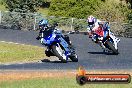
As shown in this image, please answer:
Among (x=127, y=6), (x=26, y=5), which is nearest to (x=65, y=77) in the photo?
(x=127, y=6)

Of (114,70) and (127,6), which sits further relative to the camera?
(127,6)

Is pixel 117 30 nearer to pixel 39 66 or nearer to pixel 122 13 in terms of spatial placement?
pixel 122 13

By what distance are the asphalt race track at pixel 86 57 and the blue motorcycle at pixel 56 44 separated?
35 cm

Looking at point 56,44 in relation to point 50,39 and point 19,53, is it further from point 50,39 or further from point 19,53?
point 19,53

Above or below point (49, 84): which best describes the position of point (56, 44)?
below

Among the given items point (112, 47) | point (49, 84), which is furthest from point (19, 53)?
point (49, 84)

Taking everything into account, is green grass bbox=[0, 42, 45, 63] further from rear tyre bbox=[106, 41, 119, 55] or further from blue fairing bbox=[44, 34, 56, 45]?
rear tyre bbox=[106, 41, 119, 55]

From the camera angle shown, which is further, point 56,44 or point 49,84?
point 56,44

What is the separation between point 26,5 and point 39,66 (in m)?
29.2

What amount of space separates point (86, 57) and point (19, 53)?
3355mm

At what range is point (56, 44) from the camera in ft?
71.8

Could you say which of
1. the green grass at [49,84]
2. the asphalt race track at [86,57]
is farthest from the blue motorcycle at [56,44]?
the green grass at [49,84]

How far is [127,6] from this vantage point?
45469 mm

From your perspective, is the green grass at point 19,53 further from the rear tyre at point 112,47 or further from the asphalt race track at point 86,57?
the rear tyre at point 112,47
